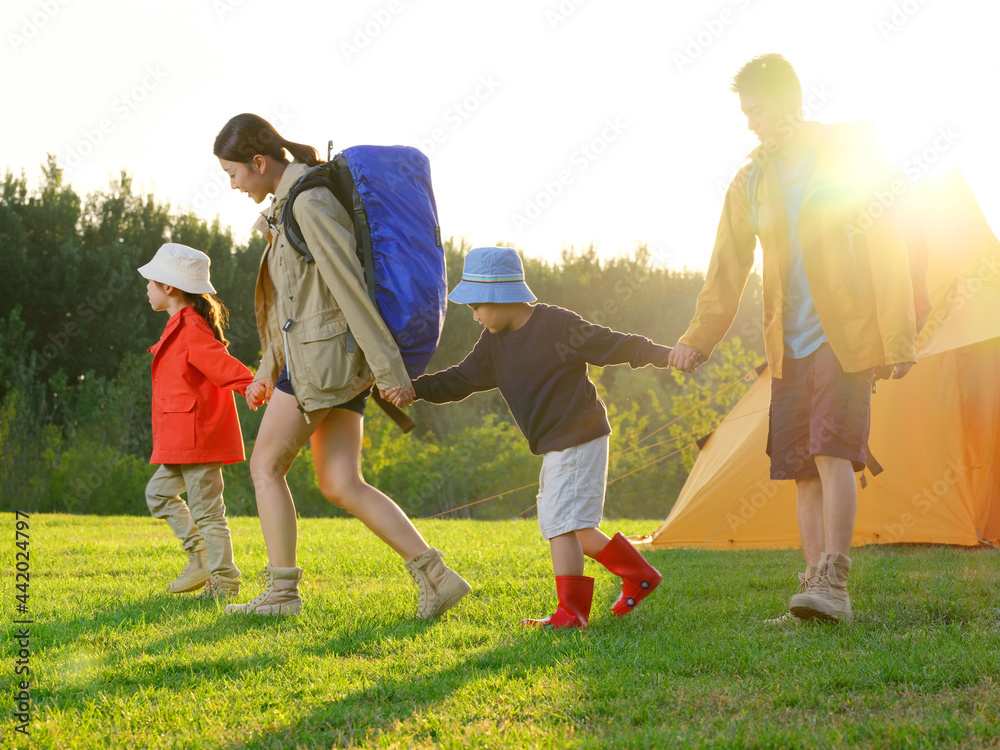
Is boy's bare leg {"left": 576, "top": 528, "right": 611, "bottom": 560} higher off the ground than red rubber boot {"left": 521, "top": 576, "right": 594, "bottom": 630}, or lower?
higher

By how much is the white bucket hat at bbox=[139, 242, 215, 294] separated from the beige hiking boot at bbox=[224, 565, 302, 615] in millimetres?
1456

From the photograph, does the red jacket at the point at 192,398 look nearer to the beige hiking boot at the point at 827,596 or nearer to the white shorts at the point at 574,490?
the white shorts at the point at 574,490

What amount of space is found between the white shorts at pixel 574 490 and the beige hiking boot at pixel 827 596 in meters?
0.72

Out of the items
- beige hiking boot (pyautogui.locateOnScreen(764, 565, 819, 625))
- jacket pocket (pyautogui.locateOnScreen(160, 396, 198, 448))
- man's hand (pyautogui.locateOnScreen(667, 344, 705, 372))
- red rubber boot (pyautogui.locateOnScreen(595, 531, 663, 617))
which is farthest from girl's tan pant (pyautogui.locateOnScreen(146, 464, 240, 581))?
Result: beige hiking boot (pyautogui.locateOnScreen(764, 565, 819, 625))

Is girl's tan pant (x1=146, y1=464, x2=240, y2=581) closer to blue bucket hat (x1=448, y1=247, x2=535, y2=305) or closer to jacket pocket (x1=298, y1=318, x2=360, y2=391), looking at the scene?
jacket pocket (x1=298, y1=318, x2=360, y2=391)

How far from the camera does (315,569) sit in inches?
196

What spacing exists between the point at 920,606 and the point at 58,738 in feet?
9.43

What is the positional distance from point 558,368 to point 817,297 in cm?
93

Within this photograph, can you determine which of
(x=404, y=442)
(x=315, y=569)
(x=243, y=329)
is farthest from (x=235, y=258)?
(x=315, y=569)

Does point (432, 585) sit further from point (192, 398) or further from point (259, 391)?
point (192, 398)

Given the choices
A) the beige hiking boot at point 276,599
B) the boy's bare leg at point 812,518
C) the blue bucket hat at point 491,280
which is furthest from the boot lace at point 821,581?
the beige hiking boot at point 276,599

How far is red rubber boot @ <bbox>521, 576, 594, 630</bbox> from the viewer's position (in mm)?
3150

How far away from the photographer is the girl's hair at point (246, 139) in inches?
134

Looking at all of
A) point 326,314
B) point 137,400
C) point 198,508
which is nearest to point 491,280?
point 326,314
